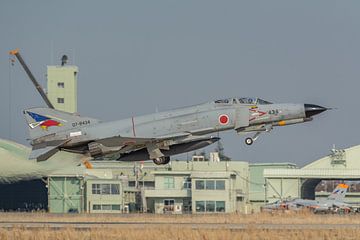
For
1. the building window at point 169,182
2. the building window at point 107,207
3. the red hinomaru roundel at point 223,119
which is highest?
the red hinomaru roundel at point 223,119

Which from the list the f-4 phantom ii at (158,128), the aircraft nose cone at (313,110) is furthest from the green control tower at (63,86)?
the aircraft nose cone at (313,110)

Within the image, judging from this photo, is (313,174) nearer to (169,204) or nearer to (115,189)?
(169,204)

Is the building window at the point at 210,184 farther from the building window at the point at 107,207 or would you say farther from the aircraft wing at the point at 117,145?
the aircraft wing at the point at 117,145

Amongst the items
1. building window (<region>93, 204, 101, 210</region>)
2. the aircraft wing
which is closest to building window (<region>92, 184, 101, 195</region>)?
building window (<region>93, 204, 101, 210</region>)

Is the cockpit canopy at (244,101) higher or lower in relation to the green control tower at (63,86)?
lower

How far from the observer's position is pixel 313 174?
98062mm

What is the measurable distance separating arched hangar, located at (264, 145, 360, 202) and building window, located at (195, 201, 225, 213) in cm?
1220

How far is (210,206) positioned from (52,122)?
32184 millimetres

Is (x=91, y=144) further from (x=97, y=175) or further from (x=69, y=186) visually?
(x=97, y=175)

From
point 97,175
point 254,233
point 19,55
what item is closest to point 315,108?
point 254,233

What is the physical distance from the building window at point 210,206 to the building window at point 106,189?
6.70 meters

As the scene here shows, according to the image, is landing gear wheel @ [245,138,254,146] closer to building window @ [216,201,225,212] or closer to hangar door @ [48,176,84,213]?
building window @ [216,201,225,212]

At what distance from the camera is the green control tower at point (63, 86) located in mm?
130500

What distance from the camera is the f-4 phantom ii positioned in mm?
53469
